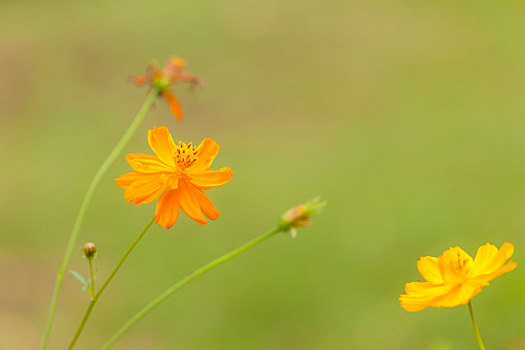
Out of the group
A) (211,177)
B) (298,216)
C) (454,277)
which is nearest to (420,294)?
(454,277)

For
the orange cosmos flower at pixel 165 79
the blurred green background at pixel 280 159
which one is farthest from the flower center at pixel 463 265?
the blurred green background at pixel 280 159

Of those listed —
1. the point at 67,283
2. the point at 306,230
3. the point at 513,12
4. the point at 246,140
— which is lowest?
the point at 67,283

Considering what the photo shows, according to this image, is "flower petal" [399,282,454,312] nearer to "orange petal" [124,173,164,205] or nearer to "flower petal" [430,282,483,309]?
"flower petal" [430,282,483,309]

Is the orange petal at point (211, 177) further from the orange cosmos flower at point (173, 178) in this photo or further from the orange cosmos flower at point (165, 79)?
the orange cosmos flower at point (165, 79)

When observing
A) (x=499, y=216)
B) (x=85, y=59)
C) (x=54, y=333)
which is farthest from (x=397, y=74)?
(x=54, y=333)

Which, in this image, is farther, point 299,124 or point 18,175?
point 299,124

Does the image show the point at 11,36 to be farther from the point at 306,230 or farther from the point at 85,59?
the point at 306,230

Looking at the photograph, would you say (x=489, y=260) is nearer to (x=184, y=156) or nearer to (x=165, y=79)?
(x=184, y=156)
